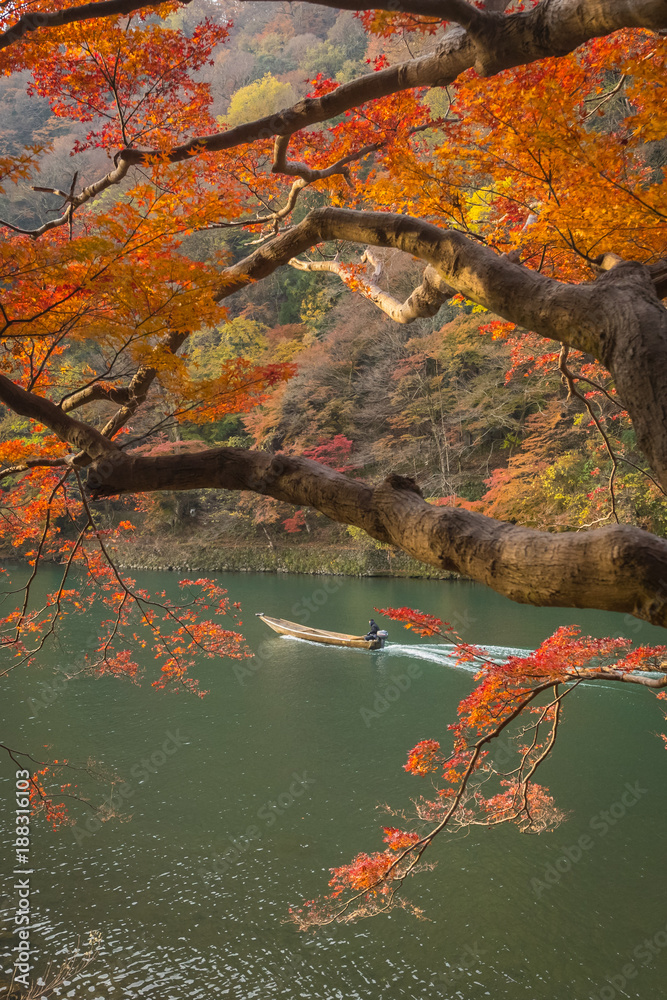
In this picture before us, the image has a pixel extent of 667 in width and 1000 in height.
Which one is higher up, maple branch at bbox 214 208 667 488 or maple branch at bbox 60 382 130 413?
maple branch at bbox 214 208 667 488

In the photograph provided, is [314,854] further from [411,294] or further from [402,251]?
[402,251]

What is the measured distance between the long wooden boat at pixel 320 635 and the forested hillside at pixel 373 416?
282cm

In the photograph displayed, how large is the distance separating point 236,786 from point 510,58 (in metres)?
5.85

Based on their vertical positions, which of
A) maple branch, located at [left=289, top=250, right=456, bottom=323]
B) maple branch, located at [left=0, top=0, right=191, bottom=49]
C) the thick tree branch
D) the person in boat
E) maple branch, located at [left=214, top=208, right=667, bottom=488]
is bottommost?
the person in boat

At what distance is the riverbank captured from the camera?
1444cm

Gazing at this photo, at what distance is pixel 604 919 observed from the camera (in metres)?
3.93

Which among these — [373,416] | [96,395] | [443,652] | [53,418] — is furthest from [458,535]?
[373,416]

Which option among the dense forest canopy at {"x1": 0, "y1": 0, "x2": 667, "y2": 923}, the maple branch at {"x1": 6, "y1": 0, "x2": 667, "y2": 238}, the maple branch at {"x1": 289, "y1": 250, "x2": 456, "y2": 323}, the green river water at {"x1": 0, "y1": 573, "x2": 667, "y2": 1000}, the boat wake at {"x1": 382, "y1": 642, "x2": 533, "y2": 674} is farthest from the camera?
the boat wake at {"x1": 382, "y1": 642, "x2": 533, "y2": 674}

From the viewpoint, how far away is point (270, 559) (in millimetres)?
16516

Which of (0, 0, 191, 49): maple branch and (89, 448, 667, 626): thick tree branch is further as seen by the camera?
(0, 0, 191, 49): maple branch

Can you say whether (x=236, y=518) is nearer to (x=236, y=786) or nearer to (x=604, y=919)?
(x=236, y=786)

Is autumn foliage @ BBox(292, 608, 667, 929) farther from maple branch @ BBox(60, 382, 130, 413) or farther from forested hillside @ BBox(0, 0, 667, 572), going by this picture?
forested hillside @ BBox(0, 0, 667, 572)

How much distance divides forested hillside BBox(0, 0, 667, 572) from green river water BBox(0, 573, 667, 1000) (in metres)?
3.86

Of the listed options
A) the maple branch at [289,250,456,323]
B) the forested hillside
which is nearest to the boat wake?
the forested hillside
